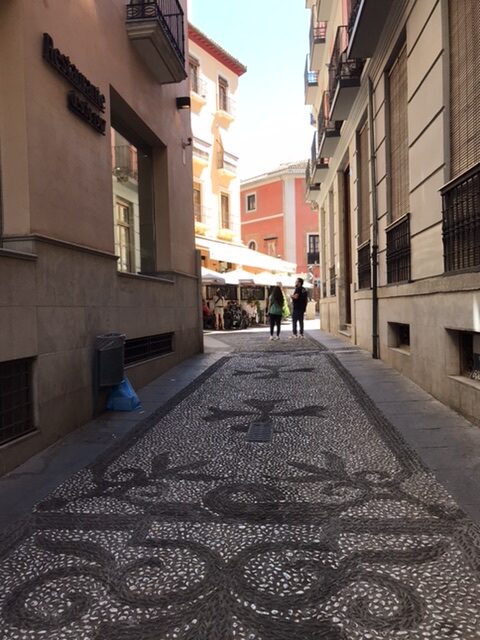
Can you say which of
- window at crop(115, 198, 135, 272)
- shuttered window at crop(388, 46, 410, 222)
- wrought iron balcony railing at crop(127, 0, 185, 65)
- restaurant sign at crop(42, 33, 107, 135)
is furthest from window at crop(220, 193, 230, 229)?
restaurant sign at crop(42, 33, 107, 135)

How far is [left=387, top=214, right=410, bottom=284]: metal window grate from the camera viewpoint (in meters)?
7.19

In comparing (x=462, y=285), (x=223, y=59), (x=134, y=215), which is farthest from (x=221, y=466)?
(x=223, y=59)

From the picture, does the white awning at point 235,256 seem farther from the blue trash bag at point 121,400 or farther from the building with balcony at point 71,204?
the blue trash bag at point 121,400

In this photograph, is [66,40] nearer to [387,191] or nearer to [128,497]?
[128,497]

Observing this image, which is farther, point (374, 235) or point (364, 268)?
point (364, 268)

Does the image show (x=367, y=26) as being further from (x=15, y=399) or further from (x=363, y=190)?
(x=15, y=399)

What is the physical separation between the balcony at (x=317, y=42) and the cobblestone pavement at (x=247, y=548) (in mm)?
16963

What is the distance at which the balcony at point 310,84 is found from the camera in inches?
818

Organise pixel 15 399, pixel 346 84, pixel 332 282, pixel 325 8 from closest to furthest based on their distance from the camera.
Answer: pixel 15 399 → pixel 346 84 → pixel 325 8 → pixel 332 282

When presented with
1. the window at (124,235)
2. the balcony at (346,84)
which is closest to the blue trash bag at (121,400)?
the window at (124,235)

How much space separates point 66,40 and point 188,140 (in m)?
5.83

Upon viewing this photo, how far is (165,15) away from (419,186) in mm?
5077

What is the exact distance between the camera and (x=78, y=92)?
537 centimetres

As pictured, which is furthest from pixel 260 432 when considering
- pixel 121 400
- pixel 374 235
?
pixel 374 235
